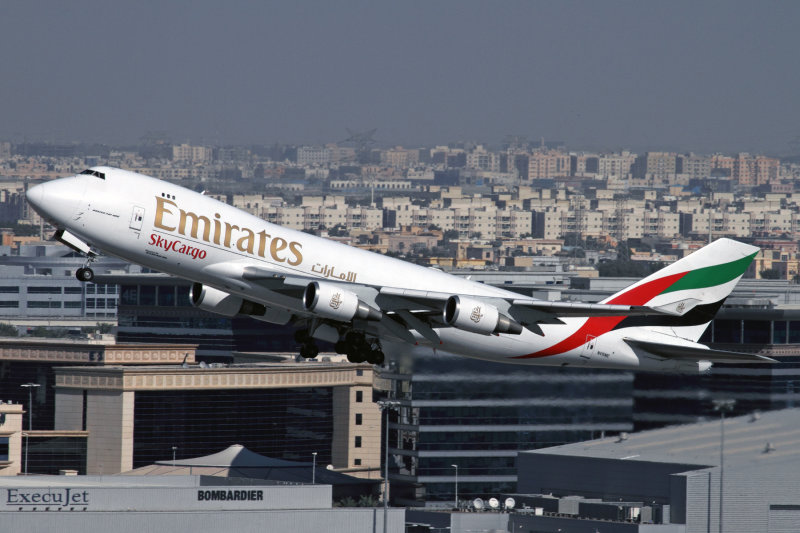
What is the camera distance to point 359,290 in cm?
5312

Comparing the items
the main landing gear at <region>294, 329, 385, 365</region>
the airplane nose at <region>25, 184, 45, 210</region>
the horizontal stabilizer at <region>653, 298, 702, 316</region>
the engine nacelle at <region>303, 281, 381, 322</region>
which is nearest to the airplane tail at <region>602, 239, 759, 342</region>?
the horizontal stabilizer at <region>653, 298, 702, 316</region>

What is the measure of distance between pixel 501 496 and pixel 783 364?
1770cm

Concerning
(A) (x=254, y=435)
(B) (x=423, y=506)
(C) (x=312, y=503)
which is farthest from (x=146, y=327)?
(C) (x=312, y=503)

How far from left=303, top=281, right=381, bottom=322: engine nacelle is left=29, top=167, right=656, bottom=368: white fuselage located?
1.70m

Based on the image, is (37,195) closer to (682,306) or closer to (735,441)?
(682,306)

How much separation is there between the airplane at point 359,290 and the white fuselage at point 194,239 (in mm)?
46

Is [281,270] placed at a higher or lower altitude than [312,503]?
higher

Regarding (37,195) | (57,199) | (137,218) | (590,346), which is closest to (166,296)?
(590,346)

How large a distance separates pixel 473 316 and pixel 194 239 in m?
9.83

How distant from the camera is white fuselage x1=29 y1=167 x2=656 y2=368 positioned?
51.1 metres

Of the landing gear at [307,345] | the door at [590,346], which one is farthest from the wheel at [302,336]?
the door at [590,346]

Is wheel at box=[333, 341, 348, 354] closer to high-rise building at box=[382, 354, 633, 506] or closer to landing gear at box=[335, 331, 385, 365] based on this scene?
landing gear at box=[335, 331, 385, 365]

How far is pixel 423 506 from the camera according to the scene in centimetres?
8419

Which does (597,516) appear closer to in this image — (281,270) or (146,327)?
(281,270)
